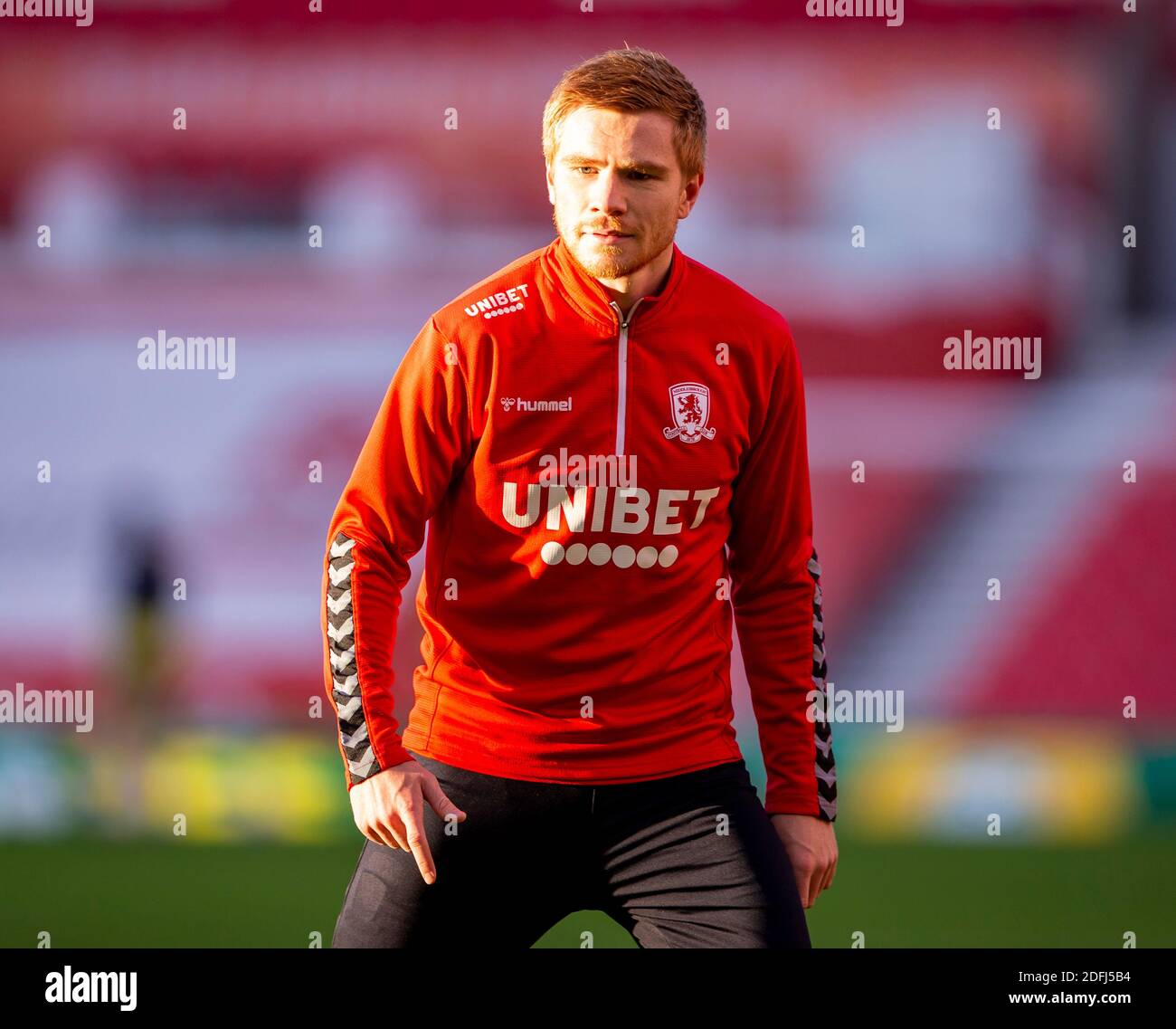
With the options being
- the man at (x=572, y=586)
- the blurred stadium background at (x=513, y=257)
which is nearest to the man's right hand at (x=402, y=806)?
the man at (x=572, y=586)

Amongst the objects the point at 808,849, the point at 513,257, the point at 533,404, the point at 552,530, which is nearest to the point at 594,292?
the point at 533,404

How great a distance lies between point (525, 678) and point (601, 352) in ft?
1.40

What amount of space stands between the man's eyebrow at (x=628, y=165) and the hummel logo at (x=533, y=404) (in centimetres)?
29

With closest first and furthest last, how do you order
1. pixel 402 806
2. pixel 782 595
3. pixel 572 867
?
pixel 402 806 < pixel 572 867 < pixel 782 595

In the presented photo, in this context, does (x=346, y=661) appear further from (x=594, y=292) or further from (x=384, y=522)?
(x=594, y=292)

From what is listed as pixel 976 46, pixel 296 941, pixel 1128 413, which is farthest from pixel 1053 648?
pixel 296 941

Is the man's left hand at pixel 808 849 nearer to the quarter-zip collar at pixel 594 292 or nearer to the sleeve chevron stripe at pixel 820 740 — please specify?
the sleeve chevron stripe at pixel 820 740

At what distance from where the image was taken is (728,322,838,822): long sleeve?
207 cm

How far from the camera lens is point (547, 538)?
1.96 metres

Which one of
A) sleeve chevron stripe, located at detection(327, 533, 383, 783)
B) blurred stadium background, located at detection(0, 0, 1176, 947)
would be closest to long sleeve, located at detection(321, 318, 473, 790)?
sleeve chevron stripe, located at detection(327, 533, 383, 783)

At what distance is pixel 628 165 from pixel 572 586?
52 cm

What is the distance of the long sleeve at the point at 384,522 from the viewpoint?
1912 millimetres

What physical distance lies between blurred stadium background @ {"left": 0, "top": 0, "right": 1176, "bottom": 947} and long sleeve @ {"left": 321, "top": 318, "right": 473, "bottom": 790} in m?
4.63

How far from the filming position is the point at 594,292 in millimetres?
2010
